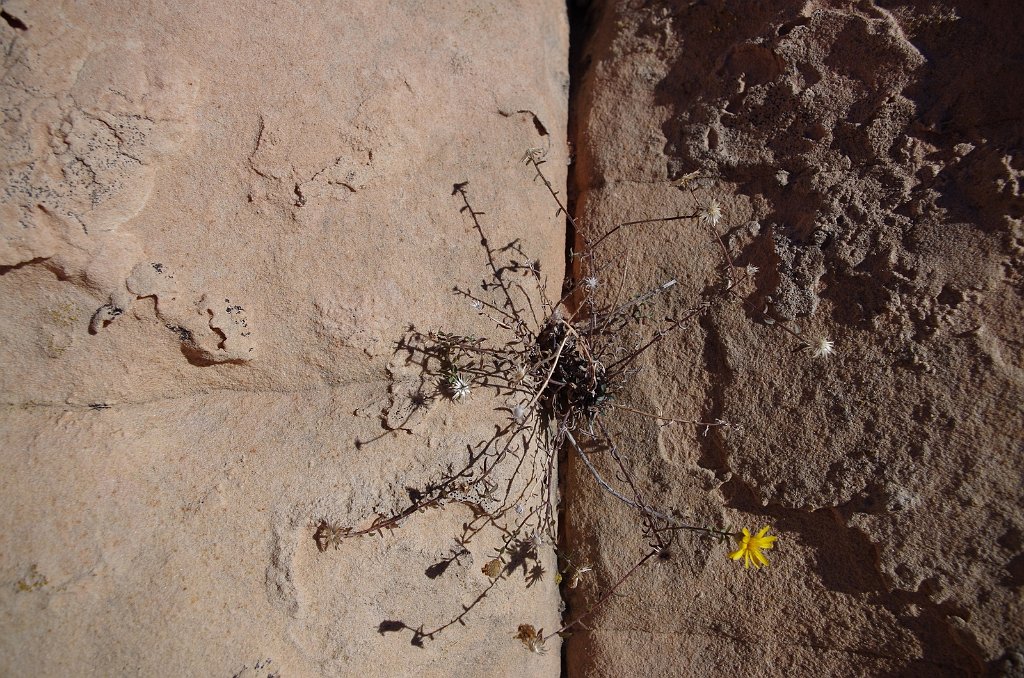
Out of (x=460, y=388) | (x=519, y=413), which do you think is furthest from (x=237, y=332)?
(x=519, y=413)

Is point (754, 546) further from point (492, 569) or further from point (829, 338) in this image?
point (492, 569)

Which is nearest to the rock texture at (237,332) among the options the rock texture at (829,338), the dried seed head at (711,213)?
the rock texture at (829,338)

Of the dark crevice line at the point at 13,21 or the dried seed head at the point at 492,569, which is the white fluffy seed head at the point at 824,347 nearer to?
the dried seed head at the point at 492,569

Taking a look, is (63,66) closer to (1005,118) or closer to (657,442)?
(657,442)

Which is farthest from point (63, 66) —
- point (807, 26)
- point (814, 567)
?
point (814, 567)

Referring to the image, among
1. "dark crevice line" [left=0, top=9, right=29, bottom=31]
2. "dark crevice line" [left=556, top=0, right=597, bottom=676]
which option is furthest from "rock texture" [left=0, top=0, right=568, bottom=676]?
"dark crevice line" [left=556, top=0, right=597, bottom=676]

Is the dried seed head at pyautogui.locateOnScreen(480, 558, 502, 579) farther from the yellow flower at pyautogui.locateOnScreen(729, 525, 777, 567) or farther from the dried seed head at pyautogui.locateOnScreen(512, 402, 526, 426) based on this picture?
A: the yellow flower at pyautogui.locateOnScreen(729, 525, 777, 567)
